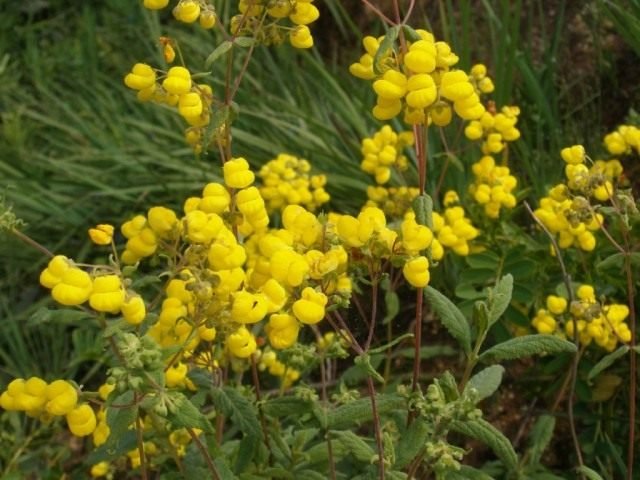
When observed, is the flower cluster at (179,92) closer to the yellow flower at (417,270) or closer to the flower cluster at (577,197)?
the yellow flower at (417,270)

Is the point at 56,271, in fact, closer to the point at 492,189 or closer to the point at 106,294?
the point at 106,294

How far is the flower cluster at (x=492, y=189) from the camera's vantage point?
1802mm

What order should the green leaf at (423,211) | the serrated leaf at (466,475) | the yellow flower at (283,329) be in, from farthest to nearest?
the serrated leaf at (466,475)
the green leaf at (423,211)
the yellow flower at (283,329)

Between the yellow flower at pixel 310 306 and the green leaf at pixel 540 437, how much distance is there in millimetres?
808

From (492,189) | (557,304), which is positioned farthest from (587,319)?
(492,189)

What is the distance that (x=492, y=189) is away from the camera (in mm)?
1825

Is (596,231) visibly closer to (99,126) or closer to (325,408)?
(325,408)

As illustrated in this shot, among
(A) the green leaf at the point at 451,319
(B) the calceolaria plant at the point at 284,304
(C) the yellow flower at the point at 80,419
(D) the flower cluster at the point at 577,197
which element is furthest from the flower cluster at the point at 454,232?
(C) the yellow flower at the point at 80,419

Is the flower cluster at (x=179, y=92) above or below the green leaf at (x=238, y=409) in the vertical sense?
above

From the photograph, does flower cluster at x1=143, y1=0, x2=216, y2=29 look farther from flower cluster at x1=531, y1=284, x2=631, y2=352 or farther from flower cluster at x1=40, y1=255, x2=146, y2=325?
flower cluster at x1=531, y1=284, x2=631, y2=352

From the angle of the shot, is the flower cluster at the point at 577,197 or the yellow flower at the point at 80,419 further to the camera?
the flower cluster at the point at 577,197

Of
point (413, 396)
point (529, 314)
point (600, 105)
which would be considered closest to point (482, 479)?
point (413, 396)

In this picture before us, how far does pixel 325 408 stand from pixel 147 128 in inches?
72.4

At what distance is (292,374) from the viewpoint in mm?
1688
